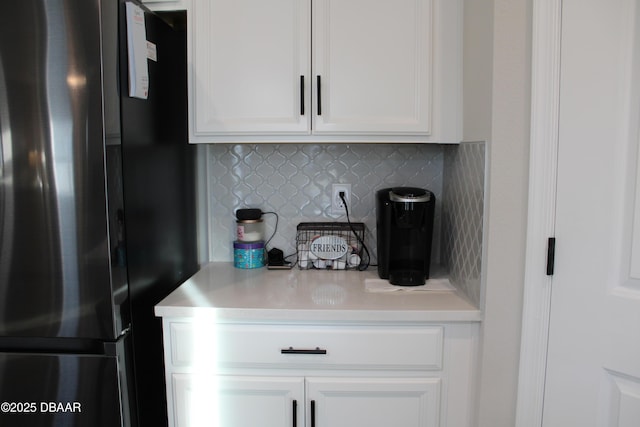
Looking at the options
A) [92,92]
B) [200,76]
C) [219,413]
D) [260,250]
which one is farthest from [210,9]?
[219,413]

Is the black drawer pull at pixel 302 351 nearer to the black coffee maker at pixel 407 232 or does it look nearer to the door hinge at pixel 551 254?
the black coffee maker at pixel 407 232

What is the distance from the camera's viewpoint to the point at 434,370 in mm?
1441

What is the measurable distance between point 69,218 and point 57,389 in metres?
0.47

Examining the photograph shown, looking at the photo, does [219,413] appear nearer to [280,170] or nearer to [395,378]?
[395,378]

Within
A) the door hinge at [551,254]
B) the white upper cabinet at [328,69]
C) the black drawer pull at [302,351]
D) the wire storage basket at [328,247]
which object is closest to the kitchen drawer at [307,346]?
the black drawer pull at [302,351]

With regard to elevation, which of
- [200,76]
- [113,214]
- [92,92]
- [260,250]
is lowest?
[260,250]

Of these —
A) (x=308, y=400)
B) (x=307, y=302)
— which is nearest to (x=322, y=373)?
(x=308, y=400)

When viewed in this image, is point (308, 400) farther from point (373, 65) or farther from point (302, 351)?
point (373, 65)

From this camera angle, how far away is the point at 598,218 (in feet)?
3.80

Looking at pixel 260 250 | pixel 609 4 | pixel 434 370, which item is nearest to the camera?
pixel 609 4

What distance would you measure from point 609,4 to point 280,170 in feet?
4.08

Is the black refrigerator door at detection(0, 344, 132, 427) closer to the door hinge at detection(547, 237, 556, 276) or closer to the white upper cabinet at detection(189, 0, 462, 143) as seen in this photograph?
the white upper cabinet at detection(189, 0, 462, 143)

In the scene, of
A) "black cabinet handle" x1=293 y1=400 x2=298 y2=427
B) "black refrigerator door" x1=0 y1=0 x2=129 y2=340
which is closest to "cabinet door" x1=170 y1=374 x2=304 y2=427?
"black cabinet handle" x1=293 y1=400 x2=298 y2=427

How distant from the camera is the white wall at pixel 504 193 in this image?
126cm
